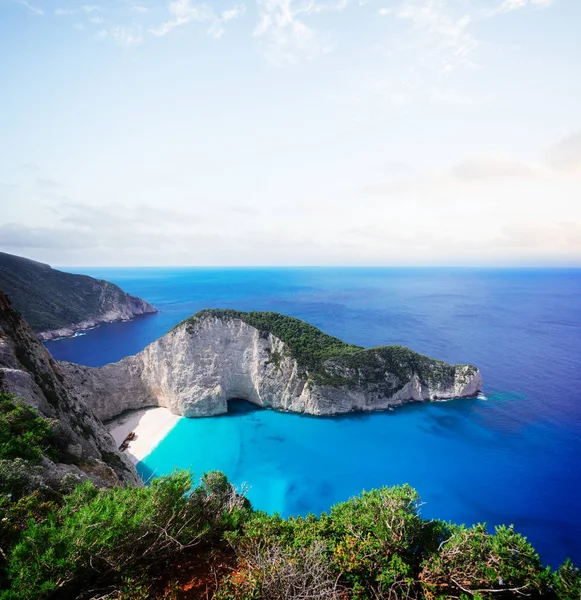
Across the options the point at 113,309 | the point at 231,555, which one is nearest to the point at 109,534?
the point at 231,555

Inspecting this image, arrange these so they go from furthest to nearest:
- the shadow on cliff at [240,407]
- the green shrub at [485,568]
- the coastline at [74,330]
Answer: the coastline at [74,330] < the shadow on cliff at [240,407] < the green shrub at [485,568]

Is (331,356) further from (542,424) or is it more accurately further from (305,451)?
(542,424)

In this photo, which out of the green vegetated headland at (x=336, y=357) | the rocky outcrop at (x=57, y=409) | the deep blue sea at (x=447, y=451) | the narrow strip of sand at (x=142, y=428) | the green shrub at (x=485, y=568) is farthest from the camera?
the green vegetated headland at (x=336, y=357)

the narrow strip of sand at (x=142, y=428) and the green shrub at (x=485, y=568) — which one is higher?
the green shrub at (x=485, y=568)

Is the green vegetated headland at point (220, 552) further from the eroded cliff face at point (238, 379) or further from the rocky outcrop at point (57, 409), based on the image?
the eroded cliff face at point (238, 379)

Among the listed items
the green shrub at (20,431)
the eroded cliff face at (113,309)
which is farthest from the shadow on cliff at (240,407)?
the eroded cliff face at (113,309)

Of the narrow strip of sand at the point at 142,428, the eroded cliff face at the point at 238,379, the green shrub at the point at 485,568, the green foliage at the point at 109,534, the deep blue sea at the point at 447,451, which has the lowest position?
the deep blue sea at the point at 447,451
